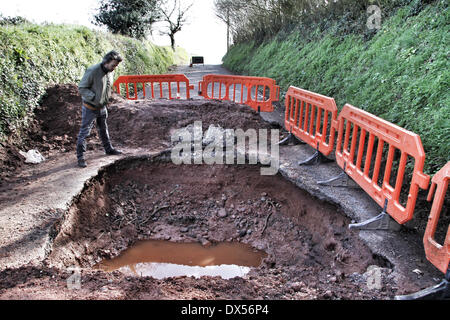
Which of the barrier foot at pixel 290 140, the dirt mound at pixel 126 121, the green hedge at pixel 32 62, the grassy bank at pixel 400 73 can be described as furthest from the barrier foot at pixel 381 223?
the green hedge at pixel 32 62

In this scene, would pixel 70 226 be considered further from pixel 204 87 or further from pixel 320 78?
pixel 320 78

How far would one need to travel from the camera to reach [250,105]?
31.9 ft

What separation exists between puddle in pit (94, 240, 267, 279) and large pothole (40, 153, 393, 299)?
0.12 meters

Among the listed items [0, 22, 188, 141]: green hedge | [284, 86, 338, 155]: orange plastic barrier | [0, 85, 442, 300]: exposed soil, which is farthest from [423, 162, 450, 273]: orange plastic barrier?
[0, 22, 188, 141]: green hedge

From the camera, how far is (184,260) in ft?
17.1

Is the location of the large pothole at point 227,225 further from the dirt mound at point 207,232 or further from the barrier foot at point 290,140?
the barrier foot at point 290,140

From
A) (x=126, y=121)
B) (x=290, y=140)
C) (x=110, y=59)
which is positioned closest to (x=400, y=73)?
(x=290, y=140)

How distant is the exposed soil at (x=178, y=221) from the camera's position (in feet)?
11.4

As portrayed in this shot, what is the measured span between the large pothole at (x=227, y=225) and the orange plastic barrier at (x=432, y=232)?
505 millimetres

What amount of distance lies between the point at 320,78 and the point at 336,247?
21.7 ft

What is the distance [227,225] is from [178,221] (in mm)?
942

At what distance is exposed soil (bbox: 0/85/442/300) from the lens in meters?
3.49

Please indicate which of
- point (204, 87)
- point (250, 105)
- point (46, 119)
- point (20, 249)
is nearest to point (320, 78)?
point (250, 105)

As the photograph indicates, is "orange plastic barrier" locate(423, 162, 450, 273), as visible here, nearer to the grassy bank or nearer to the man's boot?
the grassy bank
